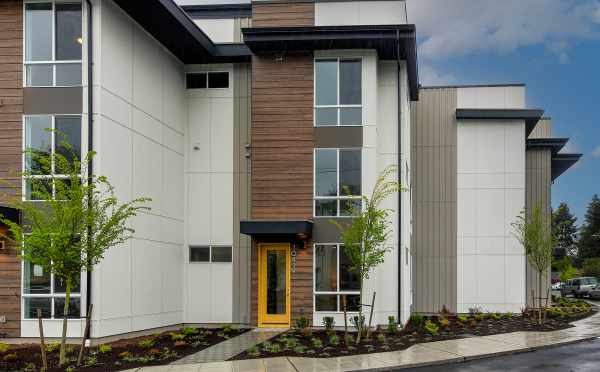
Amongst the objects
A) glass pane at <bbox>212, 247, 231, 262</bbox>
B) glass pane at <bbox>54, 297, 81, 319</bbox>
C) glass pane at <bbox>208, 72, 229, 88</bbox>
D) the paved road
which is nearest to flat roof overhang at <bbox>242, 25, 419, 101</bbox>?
glass pane at <bbox>208, 72, 229, 88</bbox>

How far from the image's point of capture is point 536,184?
2706cm

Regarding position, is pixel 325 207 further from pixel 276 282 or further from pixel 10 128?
pixel 10 128

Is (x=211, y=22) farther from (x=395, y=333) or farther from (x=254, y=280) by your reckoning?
(x=395, y=333)

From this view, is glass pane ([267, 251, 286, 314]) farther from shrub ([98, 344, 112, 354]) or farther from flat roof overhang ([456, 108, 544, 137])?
flat roof overhang ([456, 108, 544, 137])

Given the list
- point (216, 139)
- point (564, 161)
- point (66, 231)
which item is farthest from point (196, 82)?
point (564, 161)

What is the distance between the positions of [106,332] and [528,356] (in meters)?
9.67

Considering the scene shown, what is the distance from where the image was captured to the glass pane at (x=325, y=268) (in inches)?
731

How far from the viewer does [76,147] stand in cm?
1541

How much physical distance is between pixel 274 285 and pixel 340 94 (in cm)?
606

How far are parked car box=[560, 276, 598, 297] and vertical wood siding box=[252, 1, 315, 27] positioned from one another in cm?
3113

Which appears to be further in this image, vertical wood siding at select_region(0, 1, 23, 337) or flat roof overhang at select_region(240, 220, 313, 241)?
flat roof overhang at select_region(240, 220, 313, 241)

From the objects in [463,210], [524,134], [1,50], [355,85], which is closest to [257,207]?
[355,85]

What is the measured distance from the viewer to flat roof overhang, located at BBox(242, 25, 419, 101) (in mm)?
18141

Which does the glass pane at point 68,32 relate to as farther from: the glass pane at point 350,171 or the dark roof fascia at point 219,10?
the glass pane at point 350,171
